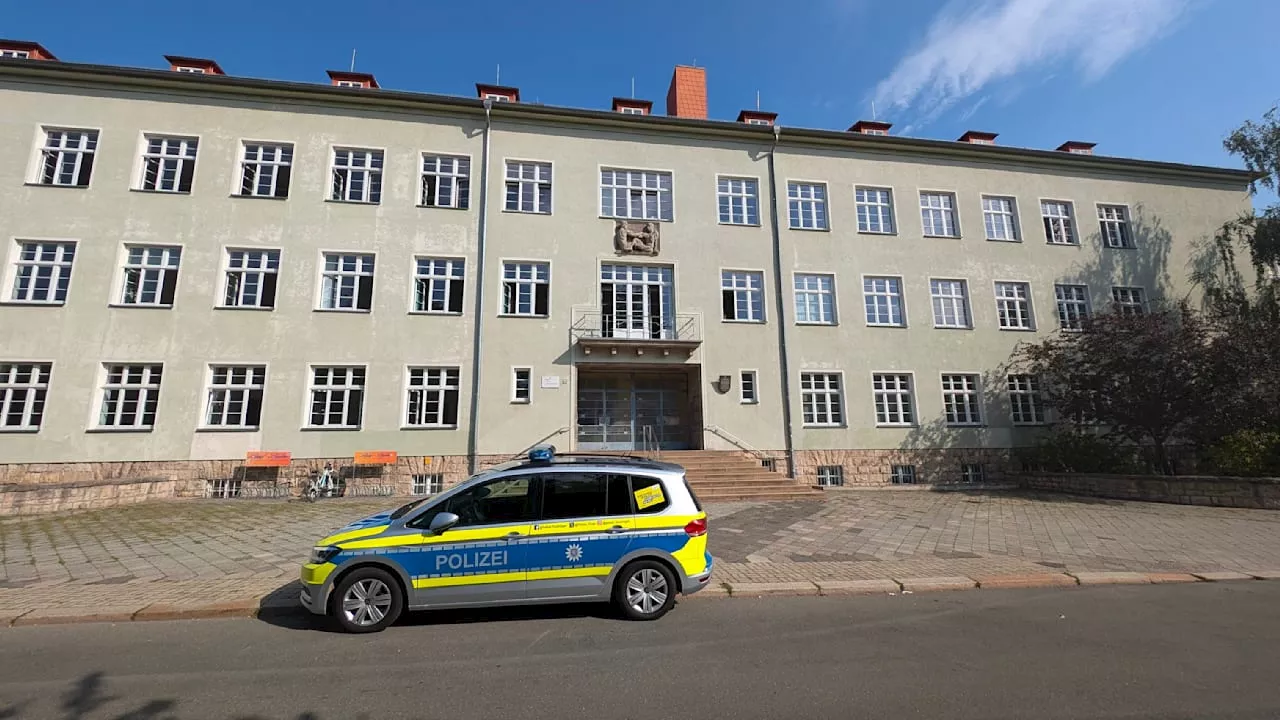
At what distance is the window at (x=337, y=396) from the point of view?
16391mm

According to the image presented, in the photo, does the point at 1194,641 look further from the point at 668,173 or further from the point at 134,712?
the point at 668,173

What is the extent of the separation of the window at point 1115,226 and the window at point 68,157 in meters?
35.2

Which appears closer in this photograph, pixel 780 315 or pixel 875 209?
pixel 780 315

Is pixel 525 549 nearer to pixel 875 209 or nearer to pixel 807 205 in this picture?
pixel 807 205

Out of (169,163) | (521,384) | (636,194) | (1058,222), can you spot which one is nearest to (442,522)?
(521,384)

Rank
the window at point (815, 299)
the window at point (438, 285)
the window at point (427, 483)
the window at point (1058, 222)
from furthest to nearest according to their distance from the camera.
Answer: the window at point (1058, 222), the window at point (815, 299), the window at point (438, 285), the window at point (427, 483)

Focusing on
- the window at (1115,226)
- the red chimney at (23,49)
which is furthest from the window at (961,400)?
the red chimney at (23,49)

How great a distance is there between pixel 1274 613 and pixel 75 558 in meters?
15.2

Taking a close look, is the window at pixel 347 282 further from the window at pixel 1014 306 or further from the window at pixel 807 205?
the window at pixel 1014 306

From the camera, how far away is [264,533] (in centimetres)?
1003

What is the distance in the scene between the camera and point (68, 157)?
16.9 meters

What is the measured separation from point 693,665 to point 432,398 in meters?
14.3

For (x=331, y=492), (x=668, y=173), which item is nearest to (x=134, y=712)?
(x=331, y=492)

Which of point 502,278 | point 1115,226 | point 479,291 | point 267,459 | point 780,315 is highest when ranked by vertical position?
point 1115,226
